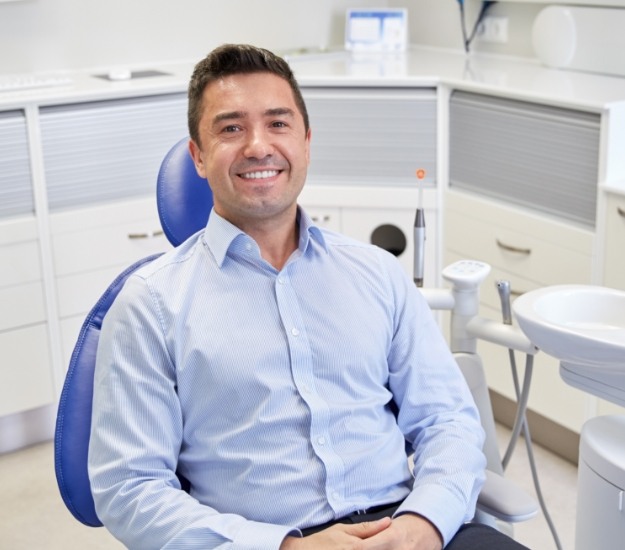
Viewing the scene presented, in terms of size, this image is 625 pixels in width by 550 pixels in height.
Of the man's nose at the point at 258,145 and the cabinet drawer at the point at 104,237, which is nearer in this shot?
the man's nose at the point at 258,145

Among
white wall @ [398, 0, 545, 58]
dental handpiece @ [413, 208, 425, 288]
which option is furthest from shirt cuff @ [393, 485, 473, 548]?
white wall @ [398, 0, 545, 58]

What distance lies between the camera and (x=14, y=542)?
267 centimetres

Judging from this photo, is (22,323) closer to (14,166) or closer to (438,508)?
(14,166)

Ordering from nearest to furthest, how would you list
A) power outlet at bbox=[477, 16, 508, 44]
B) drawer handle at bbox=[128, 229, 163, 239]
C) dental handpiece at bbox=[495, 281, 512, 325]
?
dental handpiece at bbox=[495, 281, 512, 325] < drawer handle at bbox=[128, 229, 163, 239] < power outlet at bbox=[477, 16, 508, 44]

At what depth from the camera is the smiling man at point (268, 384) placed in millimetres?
1516

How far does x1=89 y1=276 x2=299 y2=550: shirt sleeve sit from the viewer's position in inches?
58.1

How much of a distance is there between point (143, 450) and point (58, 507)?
143 cm

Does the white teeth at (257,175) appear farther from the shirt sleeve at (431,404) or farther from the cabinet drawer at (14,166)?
the cabinet drawer at (14,166)

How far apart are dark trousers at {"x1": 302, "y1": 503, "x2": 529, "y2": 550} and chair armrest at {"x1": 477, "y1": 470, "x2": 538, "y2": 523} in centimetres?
3

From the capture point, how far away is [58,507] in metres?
2.83

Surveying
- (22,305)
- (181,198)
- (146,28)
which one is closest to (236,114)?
(181,198)

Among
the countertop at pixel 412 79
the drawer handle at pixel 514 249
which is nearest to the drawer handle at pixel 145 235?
the countertop at pixel 412 79

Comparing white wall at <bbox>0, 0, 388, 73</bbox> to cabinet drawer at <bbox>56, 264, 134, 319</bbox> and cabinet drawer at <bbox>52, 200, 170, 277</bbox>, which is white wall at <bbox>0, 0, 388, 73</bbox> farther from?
cabinet drawer at <bbox>56, 264, 134, 319</bbox>

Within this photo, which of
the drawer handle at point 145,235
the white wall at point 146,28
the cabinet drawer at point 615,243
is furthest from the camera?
the white wall at point 146,28
